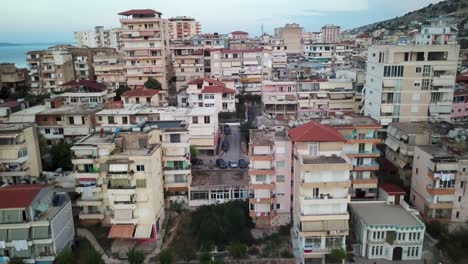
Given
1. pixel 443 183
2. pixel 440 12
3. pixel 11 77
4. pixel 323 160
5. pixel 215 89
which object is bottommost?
pixel 443 183

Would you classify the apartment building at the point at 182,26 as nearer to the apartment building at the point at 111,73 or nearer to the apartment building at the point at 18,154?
the apartment building at the point at 111,73

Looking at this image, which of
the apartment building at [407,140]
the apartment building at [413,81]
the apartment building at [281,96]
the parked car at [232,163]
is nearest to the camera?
the apartment building at [407,140]

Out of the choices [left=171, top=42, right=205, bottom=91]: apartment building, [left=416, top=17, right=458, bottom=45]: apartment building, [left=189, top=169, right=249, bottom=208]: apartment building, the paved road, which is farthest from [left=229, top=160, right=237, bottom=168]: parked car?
[left=171, top=42, right=205, bottom=91]: apartment building

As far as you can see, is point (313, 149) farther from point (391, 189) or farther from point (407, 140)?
point (407, 140)

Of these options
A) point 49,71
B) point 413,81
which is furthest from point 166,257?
point 49,71

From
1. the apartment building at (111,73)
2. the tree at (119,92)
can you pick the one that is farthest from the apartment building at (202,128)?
the apartment building at (111,73)

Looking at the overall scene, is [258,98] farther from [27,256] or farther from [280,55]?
[27,256]
